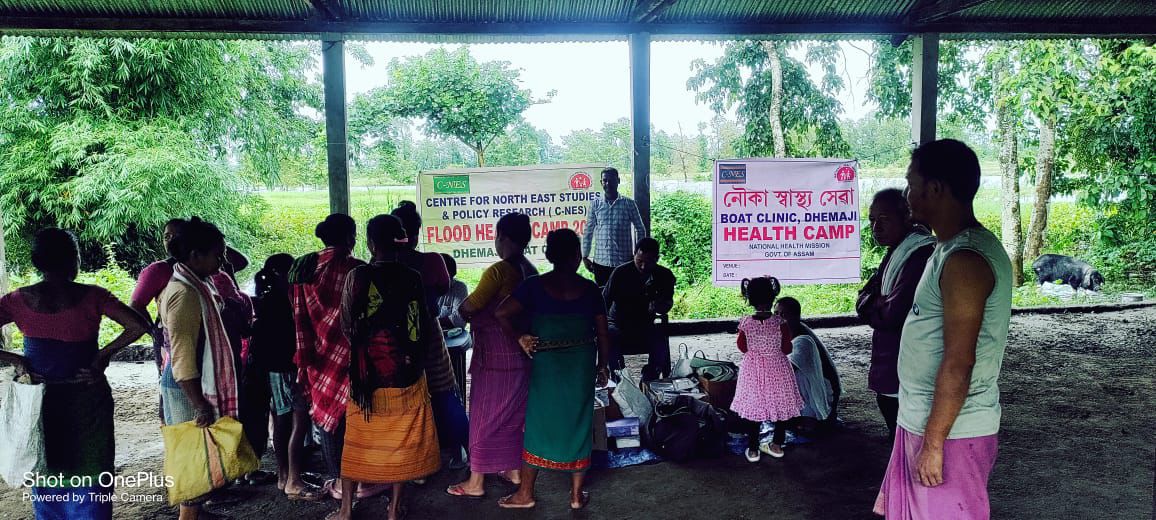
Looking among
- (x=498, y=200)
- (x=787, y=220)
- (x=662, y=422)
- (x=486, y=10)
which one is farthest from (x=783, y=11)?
(x=662, y=422)

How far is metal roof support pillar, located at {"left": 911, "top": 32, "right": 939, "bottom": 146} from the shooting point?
598 cm

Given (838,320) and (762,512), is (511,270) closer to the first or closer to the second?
(762,512)

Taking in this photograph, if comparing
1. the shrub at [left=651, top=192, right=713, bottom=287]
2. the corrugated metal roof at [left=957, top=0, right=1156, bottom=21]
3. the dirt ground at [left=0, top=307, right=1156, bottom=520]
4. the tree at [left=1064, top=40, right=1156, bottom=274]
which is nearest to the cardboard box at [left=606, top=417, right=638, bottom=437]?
the dirt ground at [left=0, top=307, right=1156, bottom=520]

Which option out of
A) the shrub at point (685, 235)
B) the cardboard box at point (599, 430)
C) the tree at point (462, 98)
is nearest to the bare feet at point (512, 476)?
the cardboard box at point (599, 430)

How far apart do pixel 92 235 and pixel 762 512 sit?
34.2 feet

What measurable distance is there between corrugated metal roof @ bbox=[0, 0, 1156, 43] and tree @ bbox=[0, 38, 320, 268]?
507cm

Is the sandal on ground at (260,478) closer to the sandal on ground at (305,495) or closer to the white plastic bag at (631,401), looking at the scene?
the sandal on ground at (305,495)

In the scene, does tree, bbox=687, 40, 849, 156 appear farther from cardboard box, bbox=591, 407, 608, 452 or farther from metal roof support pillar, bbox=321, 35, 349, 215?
cardboard box, bbox=591, 407, 608, 452

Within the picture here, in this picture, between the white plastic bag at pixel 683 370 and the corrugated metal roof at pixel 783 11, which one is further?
the corrugated metal roof at pixel 783 11

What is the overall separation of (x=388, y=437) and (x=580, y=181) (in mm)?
3624

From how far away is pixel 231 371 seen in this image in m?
3.22

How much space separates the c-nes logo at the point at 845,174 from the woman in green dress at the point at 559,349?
408 cm

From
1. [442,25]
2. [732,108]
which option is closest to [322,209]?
[732,108]

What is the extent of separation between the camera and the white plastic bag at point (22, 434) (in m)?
2.87
